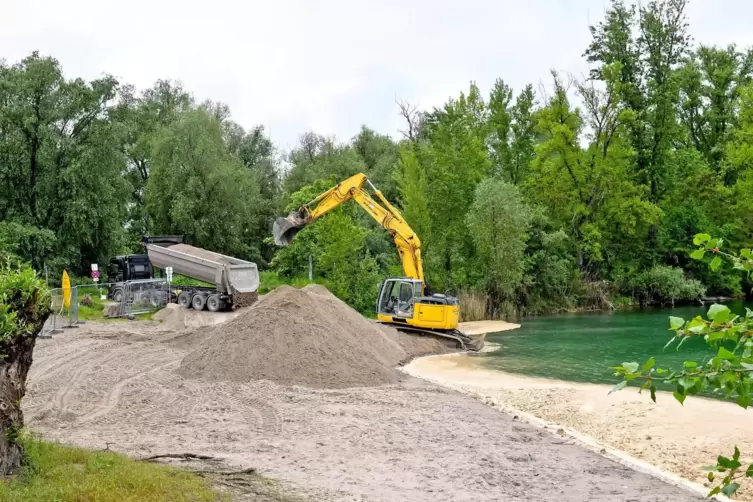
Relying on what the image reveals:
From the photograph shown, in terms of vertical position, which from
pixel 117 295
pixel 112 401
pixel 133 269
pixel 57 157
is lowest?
pixel 112 401

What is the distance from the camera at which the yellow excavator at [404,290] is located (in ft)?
76.0

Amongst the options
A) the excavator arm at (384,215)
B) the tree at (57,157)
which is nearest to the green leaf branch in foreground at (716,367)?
the excavator arm at (384,215)

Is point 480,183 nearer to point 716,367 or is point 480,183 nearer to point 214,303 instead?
point 214,303

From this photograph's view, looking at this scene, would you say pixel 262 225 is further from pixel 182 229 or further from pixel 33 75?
pixel 33 75

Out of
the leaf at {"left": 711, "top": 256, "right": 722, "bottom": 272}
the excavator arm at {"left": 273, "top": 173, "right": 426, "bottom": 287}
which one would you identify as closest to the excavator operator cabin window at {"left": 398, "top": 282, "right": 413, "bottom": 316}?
the excavator arm at {"left": 273, "top": 173, "right": 426, "bottom": 287}

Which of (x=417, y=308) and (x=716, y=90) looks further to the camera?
(x=716, y=90)

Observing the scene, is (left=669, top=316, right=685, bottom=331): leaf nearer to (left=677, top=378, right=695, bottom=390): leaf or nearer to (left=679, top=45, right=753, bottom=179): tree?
(left=677, top=378, right=695, bottom=390): leaf

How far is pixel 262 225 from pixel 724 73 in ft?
112

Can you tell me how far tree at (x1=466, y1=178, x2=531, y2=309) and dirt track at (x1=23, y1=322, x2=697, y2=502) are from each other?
20.4 metres

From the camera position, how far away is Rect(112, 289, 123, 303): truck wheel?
2885 centimetres

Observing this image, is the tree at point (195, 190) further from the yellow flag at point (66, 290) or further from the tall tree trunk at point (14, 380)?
the tall tree trunk at point (14, 380)

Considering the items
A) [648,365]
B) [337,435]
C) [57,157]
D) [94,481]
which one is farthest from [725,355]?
[57,157]

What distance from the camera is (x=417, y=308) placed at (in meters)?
23.2

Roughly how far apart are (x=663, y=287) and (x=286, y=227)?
2798cm
